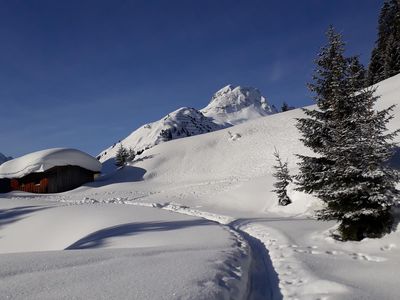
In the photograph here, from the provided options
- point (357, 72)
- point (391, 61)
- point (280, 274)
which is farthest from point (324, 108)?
point (391, 61)

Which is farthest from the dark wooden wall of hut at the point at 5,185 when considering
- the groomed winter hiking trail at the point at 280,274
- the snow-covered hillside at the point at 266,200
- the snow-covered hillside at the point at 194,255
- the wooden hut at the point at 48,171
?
the groomed winter hiking trail at the point at 280,274

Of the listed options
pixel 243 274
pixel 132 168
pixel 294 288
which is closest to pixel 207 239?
pixel 243 274

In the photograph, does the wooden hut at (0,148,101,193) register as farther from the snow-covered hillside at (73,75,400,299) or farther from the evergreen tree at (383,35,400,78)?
the evergreen tree at (383,35,400,78)

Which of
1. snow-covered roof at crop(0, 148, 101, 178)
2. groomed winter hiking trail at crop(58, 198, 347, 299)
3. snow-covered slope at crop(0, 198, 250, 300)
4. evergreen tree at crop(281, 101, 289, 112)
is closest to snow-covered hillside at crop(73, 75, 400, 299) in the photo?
groomed winter hiking trail at crop(58, 198, 347, 299)

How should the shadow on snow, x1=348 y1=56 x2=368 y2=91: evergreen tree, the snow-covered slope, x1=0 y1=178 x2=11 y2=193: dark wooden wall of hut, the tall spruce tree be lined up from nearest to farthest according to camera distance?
the snow-covered slope
the tall spruce tree
the shadow on snow
x1=348 y1=56 x2=368 y2=91: evergreen tree
x1=0 y1=178 x2=11 y2=193: dark wooden wall of hut

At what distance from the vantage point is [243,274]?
657 cm

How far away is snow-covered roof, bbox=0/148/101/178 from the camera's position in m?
37.8

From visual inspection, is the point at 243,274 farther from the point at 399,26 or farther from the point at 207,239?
the point at 399,26

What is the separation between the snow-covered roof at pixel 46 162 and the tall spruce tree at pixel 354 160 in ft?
109

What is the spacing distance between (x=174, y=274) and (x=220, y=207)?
17.2 m

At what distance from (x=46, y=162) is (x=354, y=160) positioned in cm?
3542

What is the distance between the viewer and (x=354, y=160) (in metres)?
10.8

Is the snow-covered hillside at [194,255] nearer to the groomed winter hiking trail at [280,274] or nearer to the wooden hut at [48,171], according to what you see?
the groomed winter hiking trail at [280,274]

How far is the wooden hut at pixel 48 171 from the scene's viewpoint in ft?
124
